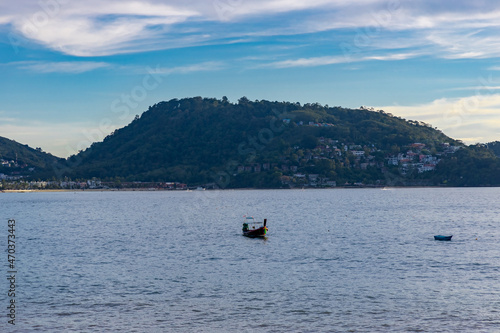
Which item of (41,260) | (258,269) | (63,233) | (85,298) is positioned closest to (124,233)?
(63,233)

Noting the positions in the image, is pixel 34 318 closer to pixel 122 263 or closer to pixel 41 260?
pixel 122 263

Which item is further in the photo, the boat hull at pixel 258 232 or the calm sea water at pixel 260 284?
the boat hull at pixel 258 232

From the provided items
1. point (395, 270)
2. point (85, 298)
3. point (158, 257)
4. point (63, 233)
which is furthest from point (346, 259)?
point (63, 233)

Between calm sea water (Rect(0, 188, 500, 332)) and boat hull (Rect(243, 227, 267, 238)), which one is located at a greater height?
boat hull (Rect(243, 227, 267, 238))

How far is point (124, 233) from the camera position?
3361 inches

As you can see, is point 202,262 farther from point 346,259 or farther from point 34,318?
point 34,318

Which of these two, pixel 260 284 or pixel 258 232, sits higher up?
pixel 258 232

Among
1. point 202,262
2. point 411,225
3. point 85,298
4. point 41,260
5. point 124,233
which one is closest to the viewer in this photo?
point 85,298

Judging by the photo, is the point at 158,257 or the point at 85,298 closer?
the point at 85,298

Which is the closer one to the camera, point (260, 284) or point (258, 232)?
point (260, 284)

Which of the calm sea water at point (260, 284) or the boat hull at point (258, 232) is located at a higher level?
the boat hull at point (258, 232)

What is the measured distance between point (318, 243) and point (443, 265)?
20520mm

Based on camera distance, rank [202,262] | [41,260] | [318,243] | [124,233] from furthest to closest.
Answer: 1. [124,233]
2. [318,243]
3. [41,260]
4. [202,262]

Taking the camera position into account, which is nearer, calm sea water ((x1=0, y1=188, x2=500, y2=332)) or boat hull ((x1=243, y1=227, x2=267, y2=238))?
calm sea water ((x1=0, y1=188, x2=500, y2=332))
